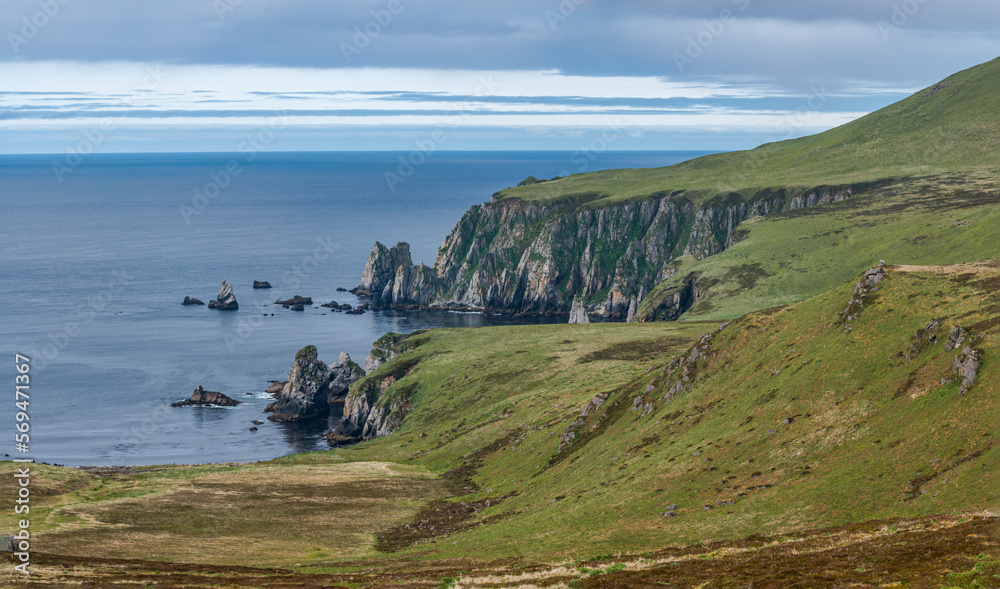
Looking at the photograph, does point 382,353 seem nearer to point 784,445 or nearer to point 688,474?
point 688,474

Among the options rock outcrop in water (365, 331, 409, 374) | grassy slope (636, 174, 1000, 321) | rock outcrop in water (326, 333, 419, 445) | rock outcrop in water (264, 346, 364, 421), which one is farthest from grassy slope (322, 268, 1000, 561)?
grassy slope (636, 174, 1000, 321)

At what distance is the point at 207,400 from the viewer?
156 meters

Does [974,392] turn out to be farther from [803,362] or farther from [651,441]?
[651,441]

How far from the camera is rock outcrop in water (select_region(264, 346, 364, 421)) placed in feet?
500

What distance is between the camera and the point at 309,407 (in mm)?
153875

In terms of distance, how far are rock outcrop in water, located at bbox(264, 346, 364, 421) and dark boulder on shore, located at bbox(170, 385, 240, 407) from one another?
26.6ft

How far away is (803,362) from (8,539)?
203 feet

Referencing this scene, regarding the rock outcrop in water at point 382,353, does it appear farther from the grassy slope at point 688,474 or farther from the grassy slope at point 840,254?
the grassy slope at point 688,474

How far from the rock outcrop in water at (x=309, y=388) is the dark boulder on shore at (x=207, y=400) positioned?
319 inches

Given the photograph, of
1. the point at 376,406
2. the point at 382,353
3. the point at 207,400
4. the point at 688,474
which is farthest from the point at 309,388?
the point at 688,474

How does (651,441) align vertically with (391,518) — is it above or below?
above

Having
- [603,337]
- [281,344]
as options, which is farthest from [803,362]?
[281,344]

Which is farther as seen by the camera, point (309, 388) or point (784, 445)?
point (309, 388)

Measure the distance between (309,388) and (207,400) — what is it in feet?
64.4
